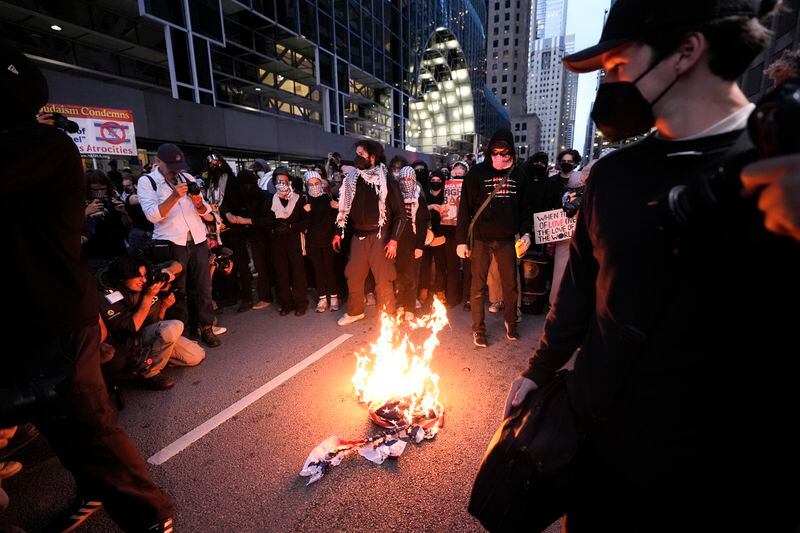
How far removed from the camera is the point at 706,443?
1.05m

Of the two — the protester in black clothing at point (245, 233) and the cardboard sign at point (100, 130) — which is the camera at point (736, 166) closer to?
the protester in black clothing at point (245, 233)

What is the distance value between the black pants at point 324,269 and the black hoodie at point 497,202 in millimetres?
2461

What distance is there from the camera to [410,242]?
5809 mm

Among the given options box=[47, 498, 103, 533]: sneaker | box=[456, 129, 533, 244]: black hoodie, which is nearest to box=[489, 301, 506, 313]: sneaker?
box=[456, 129, 533, 244]: black hoodie

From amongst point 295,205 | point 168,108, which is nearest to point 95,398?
point 295,205

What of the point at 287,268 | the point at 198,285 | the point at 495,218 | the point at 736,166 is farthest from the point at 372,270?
the point at 736,166

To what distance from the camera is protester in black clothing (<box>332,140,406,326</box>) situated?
5352 millimetres

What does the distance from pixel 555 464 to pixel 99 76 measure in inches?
911

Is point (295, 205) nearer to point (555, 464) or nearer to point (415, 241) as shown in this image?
point (415, 241)

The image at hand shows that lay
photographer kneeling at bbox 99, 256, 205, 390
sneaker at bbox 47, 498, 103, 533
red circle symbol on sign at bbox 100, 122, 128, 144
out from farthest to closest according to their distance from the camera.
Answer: red circle symbol on sign at bbox 100, 122, 128, 144 < photographer kneeling at bbox 99, 256, 205, 390 < sneaker at bbox 47, 498, 103, 533

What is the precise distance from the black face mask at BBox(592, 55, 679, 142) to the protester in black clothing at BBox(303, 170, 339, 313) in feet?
17.1

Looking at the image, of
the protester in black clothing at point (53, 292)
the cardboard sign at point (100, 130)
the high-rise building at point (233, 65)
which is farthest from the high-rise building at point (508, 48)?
the protester in black clothing at point (53, 292)

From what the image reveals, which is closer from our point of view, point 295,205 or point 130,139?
point 295,205

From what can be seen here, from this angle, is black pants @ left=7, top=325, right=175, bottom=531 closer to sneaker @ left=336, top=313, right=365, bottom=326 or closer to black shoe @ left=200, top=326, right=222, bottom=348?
black shoe @ left=200, top=326, right=222, bottom=348
